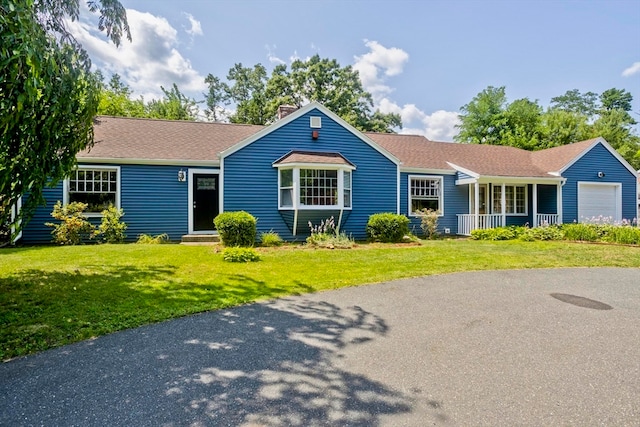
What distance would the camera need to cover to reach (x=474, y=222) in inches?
578

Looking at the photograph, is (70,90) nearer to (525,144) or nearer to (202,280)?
(202,280)

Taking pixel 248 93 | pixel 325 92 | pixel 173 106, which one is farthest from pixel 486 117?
pixel 173 106

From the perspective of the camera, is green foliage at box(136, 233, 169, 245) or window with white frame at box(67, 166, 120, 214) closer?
green foliage at box(136, 233, 169, 245)

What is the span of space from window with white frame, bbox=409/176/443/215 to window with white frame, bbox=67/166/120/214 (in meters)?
11.6

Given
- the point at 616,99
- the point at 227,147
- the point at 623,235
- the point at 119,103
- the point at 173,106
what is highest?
the point at 616,99

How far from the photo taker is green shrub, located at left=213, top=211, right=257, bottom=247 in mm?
9953

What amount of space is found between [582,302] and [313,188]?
27.8 ft

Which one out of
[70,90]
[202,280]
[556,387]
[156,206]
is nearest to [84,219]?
[156,206]

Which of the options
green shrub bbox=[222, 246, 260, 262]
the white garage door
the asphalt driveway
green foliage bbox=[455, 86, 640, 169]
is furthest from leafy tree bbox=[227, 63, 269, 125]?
the asphalt driveway

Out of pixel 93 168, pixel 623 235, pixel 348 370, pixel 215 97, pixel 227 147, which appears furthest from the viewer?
pixel 215 97

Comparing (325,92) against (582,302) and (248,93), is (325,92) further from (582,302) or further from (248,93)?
(582,302)

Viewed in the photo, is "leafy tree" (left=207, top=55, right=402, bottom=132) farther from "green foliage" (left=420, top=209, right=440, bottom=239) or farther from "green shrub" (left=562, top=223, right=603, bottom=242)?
"green shrub" (left=562, top=223, right=603, bottom=242)

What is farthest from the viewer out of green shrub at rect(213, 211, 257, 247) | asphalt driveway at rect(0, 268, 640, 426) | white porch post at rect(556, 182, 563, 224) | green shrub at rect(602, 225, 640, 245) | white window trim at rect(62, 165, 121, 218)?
white porch post at rect(556, 182, 563, 224)

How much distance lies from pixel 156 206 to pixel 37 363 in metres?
9.42
